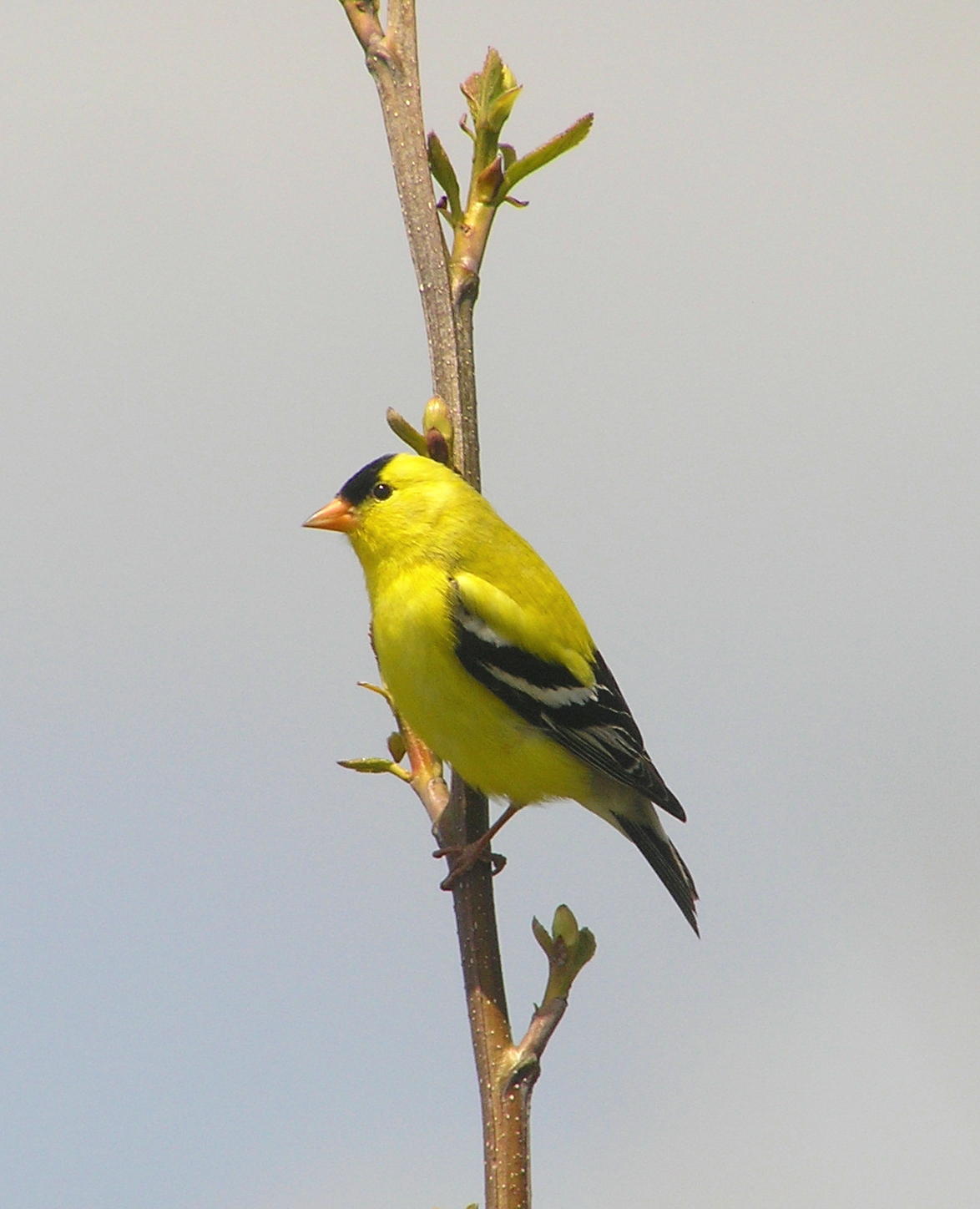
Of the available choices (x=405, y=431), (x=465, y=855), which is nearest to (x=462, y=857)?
(x=465, y=855)

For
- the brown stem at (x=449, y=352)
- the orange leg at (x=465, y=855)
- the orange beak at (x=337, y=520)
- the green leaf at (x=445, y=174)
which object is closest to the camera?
the brown stem at (x=449, y=352)

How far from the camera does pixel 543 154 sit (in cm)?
303

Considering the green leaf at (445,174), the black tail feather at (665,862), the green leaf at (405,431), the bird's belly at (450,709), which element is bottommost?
the black tail feather at (665,862)

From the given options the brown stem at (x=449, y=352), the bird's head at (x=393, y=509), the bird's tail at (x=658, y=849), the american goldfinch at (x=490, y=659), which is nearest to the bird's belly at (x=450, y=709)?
the american goldfinch at (x=490, y=659)

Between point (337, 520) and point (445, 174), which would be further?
point (337, 520)

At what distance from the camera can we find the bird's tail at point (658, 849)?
4105mm

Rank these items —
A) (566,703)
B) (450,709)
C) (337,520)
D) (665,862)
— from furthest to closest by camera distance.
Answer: (337,520) → (665,862) → (566,703) → (450,709)

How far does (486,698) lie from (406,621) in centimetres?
31

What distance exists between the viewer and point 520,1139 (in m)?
2.21

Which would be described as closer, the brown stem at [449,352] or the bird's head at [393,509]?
the brown stem at [449,352]

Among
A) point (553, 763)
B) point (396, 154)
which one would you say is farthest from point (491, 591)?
point (396, 154)

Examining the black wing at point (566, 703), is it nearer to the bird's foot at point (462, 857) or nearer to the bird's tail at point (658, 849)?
the bird's tail at point (658, 849)

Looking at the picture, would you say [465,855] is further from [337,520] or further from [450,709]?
[337,520]

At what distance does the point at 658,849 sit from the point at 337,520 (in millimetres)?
1388
